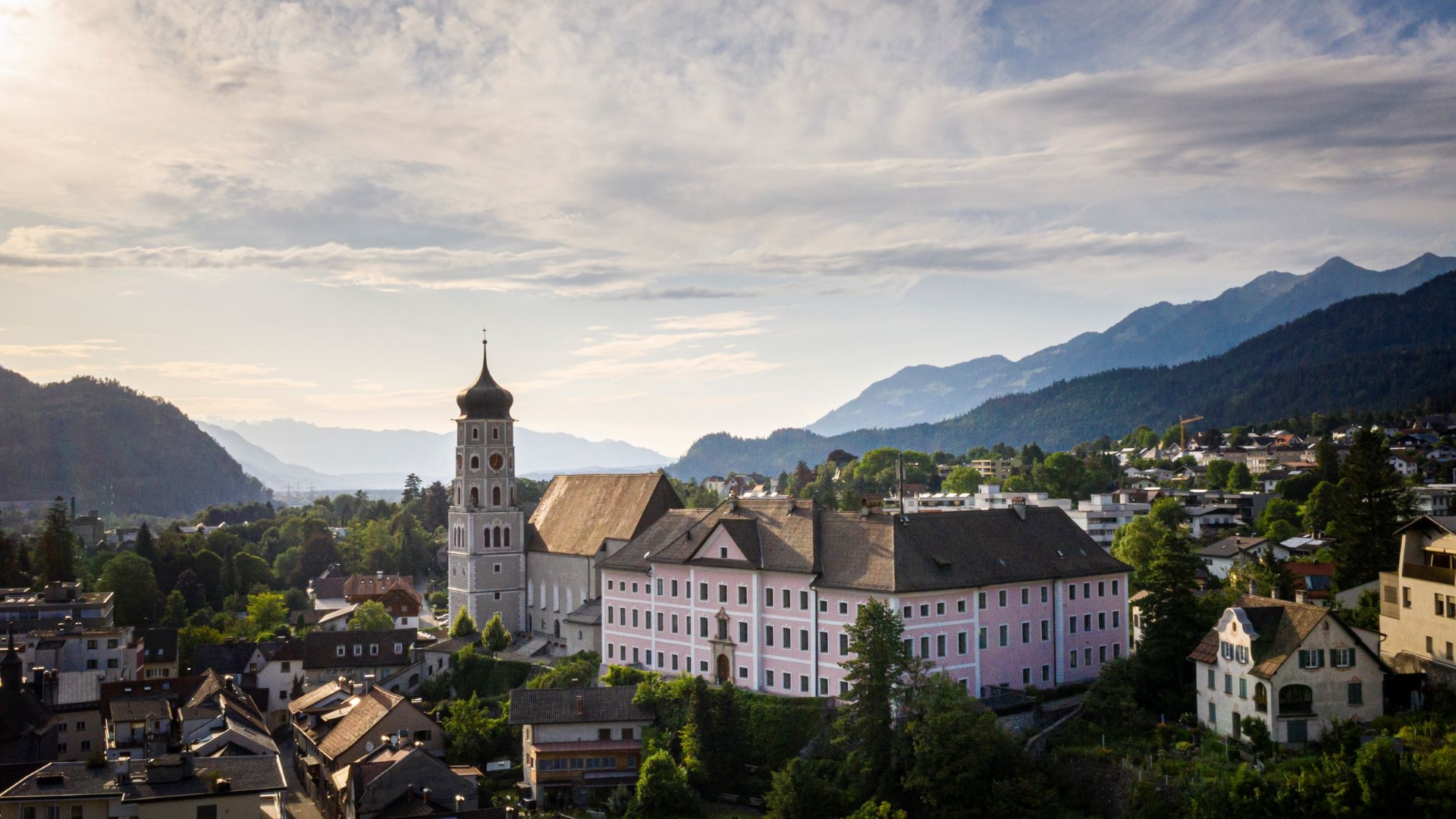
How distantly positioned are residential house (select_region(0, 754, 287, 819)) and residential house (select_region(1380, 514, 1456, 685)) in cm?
4742

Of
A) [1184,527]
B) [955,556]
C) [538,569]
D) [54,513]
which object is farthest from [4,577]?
[1184,527]

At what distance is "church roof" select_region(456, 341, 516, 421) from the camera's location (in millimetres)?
93875

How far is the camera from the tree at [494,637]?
84688 millimetres

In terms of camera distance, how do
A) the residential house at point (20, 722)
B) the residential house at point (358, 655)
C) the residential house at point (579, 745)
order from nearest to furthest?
1. the residential house at point (579, 745)
2. the residential house at point (20, 722)
3. the residential house at point (358, 655)

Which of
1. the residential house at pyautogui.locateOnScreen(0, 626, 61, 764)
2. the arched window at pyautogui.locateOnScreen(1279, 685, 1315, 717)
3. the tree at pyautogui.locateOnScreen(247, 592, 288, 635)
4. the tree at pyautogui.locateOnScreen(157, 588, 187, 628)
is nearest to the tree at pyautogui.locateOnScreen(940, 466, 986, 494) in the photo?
the tree at pyautogui.locateOnScreen(247, 592, 288, 635)

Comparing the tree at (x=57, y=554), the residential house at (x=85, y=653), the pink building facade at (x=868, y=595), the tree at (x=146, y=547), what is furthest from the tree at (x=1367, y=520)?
the tree at (x=146, y=547)

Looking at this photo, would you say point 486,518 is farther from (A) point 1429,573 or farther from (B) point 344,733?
(A) point 1429,573

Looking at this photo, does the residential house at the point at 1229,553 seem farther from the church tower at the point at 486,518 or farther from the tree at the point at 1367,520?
the church tower at the point at 486,518

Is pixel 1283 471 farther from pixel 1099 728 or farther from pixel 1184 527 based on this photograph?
pixel 1099 728

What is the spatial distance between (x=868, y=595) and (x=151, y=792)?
31.5 m

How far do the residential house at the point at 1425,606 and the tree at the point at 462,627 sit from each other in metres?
57.0

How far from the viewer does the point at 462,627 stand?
289 ft

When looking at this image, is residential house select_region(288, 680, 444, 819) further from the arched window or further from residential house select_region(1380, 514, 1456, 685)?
residential house select_region(1380, 514, 1456, 685)

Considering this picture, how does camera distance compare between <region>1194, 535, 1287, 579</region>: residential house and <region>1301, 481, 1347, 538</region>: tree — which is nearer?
<region>1194, 535, 1287, 579</region>: residential house
